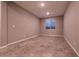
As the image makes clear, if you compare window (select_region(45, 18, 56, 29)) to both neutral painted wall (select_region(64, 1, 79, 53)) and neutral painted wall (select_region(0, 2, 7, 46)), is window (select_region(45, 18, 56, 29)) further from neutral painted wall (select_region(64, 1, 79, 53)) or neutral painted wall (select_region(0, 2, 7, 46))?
neutral painted wall (select_region(0, 2, 7, 46))

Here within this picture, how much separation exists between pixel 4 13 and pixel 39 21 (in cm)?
641

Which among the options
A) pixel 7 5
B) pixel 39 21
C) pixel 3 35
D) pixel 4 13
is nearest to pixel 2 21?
pixel 4 13

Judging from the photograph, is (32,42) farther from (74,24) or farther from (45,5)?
(74,24)

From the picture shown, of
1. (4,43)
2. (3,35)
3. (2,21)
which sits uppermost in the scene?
(2,21)

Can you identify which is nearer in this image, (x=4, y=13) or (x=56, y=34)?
(x=4, y=13)

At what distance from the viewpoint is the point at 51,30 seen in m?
9.59

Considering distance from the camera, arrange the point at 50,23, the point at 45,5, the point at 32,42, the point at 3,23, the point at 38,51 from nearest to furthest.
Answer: the point at 38,51 < the point at 3,23 < the point at 45,5 < the point at 32,42 < the point at 50,23

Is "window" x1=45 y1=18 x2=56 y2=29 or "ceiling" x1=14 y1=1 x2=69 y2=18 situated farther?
"window" x1=45 y1=18 x2=56 y2=29

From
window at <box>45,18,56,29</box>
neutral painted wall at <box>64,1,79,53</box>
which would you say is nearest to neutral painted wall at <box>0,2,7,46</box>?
neutral painted wall at <box>64,1,79,53</box>

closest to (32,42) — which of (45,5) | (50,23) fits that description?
(45,5)

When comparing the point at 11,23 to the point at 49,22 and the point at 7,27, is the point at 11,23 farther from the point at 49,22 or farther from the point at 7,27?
the point at 49,22

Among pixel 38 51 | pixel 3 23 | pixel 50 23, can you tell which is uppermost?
pixel 50 23

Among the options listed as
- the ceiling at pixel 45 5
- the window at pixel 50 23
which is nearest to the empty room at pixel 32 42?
the ceiling at pixel 45 5

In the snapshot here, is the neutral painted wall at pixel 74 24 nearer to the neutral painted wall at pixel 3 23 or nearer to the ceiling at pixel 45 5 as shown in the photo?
the ceiling at pixel 45 5
